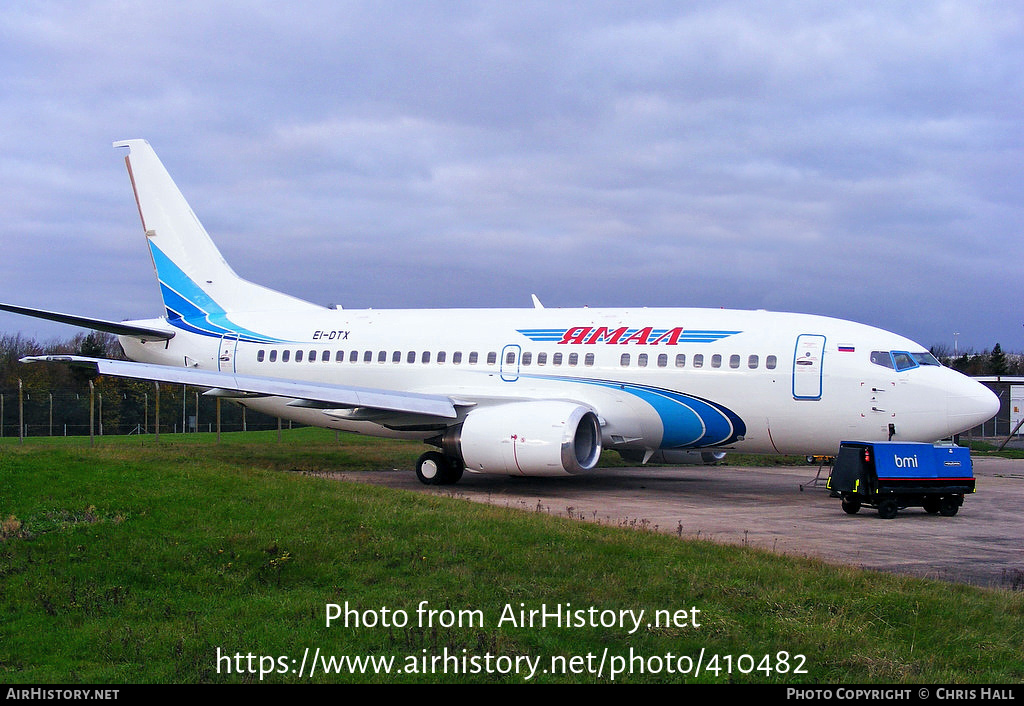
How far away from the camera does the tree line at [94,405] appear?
1529 inches

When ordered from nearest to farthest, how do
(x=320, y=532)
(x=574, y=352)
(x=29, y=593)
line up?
(x=29, y=593) < (x=320, y=532) < (x=574, y=352)

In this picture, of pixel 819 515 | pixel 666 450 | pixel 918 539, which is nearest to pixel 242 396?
pixel 666 450

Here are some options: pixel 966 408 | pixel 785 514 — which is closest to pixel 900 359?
pixel 966 408

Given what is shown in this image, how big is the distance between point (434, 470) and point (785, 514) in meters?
8.05

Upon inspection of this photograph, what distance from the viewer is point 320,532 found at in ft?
36.8

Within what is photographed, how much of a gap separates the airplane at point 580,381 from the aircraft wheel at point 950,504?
2.03 metres

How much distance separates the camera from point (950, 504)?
54.8ft

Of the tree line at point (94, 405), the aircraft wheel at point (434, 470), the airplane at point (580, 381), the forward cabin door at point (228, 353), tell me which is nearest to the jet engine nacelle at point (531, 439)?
the airplane at point (580, 381)

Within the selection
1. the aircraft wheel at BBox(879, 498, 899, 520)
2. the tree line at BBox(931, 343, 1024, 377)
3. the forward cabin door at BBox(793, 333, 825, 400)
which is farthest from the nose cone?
the tree line at BBox(931, 343, 1024, 377)

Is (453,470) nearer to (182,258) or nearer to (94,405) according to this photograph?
(182,258)
